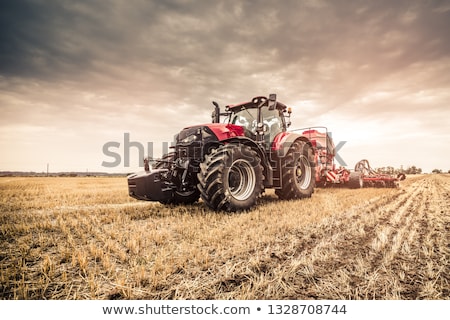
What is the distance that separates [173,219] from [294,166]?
3.61m

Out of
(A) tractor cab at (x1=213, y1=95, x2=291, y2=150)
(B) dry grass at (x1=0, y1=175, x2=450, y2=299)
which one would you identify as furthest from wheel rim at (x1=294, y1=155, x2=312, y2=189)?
(B) dry grass at (x1=0, y1=175, x2=450, y2=299)

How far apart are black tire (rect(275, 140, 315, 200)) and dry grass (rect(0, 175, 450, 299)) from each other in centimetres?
222

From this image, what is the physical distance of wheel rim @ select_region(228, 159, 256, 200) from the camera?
4.99 meters

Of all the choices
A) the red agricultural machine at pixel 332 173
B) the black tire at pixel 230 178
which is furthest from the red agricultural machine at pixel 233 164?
the red agricultural machine at pixel 332 173

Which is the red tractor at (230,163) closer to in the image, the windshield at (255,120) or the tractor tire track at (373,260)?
the windshield at (255,120)

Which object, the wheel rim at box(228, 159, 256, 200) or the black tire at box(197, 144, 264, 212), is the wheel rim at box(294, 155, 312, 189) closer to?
the black tire at box(197, 144, 264, 212)

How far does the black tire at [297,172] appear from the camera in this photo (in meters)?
6.34

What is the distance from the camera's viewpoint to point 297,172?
22.9 feet

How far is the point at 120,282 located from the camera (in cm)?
188

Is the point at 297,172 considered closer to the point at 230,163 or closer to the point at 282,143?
the point at 282,143

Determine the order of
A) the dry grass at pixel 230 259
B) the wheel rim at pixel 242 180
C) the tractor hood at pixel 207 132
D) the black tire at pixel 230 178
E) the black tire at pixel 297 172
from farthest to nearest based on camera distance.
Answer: the black tire at pixel 297 172 → the wheel rim at pixel 242 180 → the tractor hood at pixel 207 132 → the black tire at pixel 230 178 → the dry grass at pixel 230 259

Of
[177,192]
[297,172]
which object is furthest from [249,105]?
[177,192]
